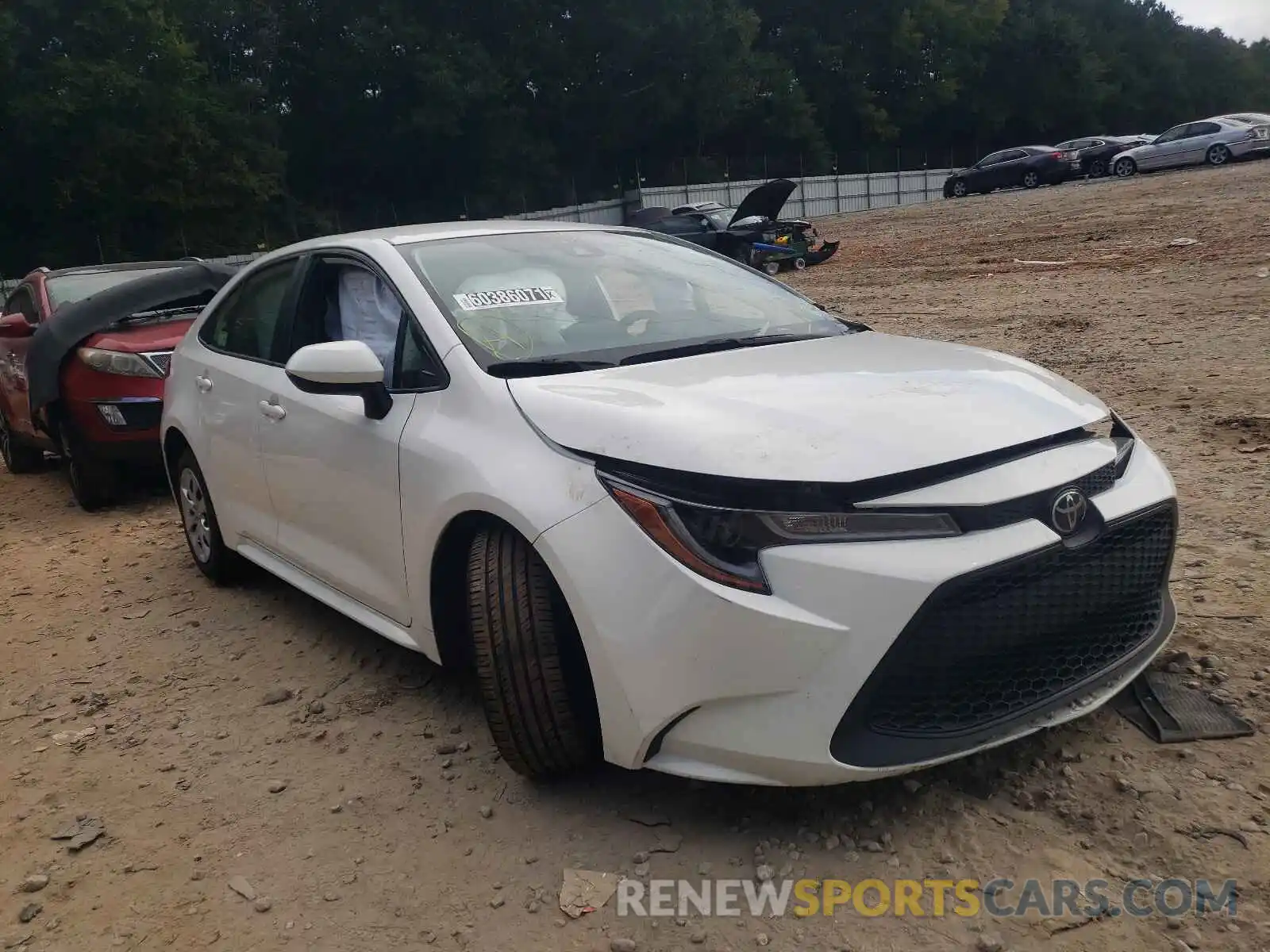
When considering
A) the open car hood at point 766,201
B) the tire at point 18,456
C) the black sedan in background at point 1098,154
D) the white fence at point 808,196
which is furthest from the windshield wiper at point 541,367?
the white fence at point 808,196

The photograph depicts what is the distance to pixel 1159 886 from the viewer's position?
7.47 ft

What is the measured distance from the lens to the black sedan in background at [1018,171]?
32.3 m

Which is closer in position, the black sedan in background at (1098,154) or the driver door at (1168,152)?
Result: the driver door at (1168,152)

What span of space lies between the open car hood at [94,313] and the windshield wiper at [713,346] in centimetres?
395

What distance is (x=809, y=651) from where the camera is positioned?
2.26 metres

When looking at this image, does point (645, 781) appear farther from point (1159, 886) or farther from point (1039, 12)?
point (1039, 12)

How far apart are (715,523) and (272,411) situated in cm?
210

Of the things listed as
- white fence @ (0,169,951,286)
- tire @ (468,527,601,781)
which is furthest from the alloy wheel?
white fence @ (0,169,951,286)

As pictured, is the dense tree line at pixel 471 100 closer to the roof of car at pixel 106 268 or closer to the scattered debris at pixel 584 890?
the roof of car at pixel 106 268

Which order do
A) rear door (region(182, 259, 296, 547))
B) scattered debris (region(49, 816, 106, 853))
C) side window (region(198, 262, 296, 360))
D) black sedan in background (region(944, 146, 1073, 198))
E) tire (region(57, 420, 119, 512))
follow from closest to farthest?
scattered debris (region(49, 816, 106, 853))
rear door (region(182, 259, 296, 547))
side window (region(198, 262, 296, 360))
tire (region(57, 420, 119, 512))
black sedan in background (region(944, 146, 1073, 198))

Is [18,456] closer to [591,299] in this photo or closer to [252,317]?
[252,317]

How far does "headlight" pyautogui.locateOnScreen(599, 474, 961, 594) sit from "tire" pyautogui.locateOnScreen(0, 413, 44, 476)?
25.1 feet

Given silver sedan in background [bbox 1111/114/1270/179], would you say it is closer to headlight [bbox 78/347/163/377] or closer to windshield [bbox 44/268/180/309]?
windshield [bbox 44/268/180/309]

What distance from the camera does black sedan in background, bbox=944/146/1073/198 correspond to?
3228 centimetres
